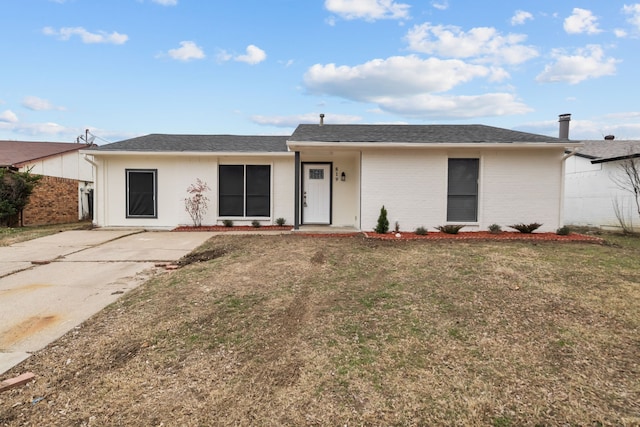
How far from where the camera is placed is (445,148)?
9891 mm

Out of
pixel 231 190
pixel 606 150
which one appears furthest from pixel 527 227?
pixel 231 190

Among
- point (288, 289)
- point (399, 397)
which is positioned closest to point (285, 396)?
point (399, 397)

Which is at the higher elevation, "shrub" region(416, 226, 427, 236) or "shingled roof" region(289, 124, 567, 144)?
"shingled roof" region(289, 124, 567, 144)

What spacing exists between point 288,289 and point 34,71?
14.5 metres

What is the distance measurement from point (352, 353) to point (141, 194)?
1077 cm

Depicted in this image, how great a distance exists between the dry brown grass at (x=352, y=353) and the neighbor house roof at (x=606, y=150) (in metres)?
9.32

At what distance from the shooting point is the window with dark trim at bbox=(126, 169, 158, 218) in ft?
38.1

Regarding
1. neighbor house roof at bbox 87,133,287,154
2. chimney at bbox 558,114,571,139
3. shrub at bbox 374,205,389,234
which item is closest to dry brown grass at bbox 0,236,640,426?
shrub at bbox 374,205,389,234

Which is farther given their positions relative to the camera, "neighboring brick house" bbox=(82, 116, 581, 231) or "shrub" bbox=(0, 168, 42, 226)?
"shrub" bbox=(0, 168, 42, 226)

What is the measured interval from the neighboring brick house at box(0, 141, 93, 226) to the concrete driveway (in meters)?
5.20

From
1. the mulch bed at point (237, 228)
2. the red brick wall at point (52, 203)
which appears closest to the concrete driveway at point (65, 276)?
the mulch bed at point (237, 228)

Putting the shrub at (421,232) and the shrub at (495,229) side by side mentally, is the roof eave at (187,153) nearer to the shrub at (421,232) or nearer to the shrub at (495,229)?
the shrub at (421,232)

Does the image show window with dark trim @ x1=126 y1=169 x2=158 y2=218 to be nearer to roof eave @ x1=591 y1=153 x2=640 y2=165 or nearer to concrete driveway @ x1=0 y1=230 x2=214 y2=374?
concrete driveway @ x1=0 y1=230 x2=214 y2=374

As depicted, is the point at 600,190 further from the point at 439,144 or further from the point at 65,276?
the point at 65,276
